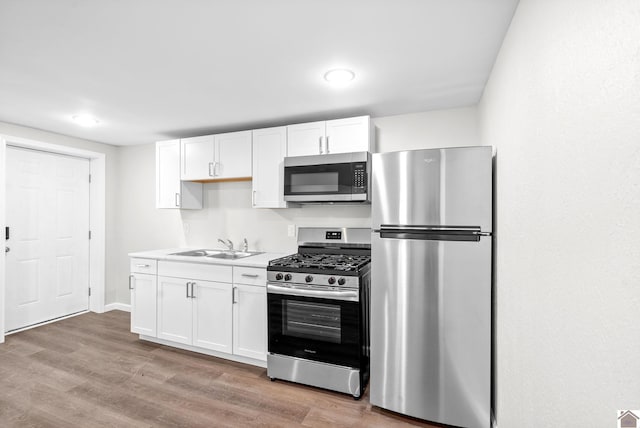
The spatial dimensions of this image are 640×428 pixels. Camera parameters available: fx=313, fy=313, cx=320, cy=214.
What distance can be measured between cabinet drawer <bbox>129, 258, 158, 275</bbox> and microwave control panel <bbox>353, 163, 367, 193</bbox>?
7.54ft

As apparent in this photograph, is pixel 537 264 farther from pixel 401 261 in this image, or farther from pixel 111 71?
pixel 111 71

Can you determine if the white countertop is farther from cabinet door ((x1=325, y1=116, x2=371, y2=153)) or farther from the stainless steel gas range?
cabinet door ((x1=325, y1=116, x2=371, y2=153))

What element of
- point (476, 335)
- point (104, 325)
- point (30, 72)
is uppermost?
point (30, 72)

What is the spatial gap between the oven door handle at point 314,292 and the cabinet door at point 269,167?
2.99 ft

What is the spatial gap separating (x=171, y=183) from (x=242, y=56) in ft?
7.57

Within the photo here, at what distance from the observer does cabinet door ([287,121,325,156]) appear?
3.00 m

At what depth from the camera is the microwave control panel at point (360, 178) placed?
2.76 metres

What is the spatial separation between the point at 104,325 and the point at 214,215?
6.42 ft

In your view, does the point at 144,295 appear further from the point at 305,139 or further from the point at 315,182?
the point at 305,139

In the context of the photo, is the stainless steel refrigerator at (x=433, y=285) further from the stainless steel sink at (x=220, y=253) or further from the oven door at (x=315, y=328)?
the stainless steel sink at (x=220, y=253)

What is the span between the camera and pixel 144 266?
11.3 feet

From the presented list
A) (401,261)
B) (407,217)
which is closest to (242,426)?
(401,261)

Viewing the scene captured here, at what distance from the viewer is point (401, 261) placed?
85.0 inches

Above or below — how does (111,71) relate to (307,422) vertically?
above
